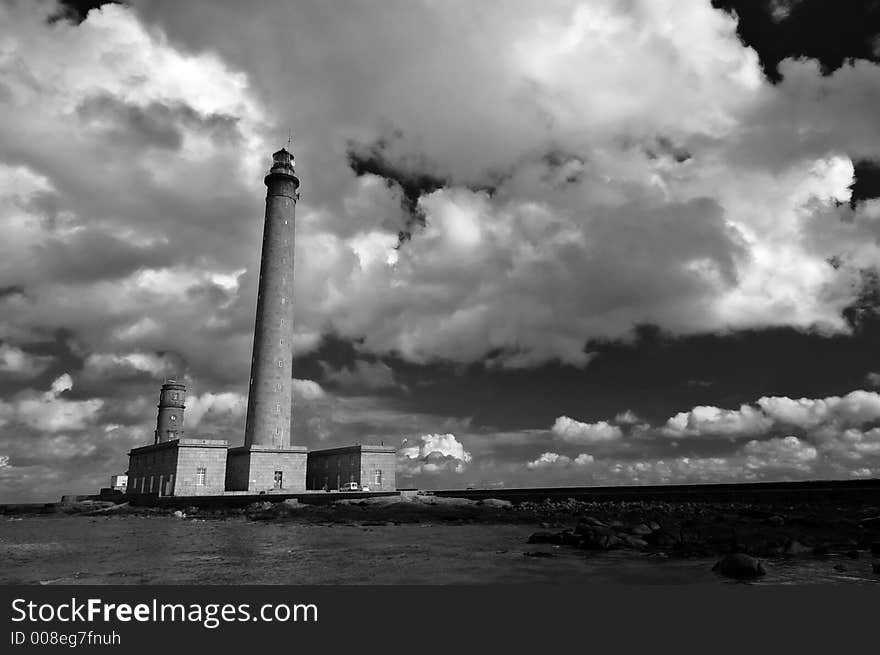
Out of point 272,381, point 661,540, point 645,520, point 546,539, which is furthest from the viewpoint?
point 272,381

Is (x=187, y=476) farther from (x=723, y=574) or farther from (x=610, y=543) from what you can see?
(x=723, y=574)

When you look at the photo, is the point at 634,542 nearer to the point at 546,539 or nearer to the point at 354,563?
the point at 546,539

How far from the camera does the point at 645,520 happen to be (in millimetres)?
35094

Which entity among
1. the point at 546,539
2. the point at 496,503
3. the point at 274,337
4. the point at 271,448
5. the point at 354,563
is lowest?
the point at 354,563

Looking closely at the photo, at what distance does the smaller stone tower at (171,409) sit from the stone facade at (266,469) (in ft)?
98.8

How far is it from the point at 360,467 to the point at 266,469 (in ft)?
36.3

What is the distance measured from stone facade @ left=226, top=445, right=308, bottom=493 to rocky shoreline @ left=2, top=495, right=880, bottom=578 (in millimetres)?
8712

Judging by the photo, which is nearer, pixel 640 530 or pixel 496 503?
pixel 640 530

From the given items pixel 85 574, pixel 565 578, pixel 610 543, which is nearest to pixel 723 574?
pixel 565 578

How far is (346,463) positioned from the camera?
243 feet

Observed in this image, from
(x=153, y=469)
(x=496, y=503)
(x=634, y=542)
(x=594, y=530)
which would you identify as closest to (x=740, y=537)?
(x=634, y=542)

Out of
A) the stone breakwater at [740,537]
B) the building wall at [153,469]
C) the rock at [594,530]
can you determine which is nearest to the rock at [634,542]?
the stone breakwater at [740,537]

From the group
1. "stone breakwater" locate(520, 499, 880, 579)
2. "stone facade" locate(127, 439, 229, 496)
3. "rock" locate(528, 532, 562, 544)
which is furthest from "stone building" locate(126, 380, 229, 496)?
"rock" locate(528, 532, 562, 544)

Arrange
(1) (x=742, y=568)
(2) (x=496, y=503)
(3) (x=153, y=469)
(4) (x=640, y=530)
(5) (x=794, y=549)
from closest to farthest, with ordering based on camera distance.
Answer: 1. (1) (x=742, y=568)
2. (5) (x=794, y=549)
3. (4) (x=640, y=530)
4. (2) (x=496, y=503)
5. (3) (x=153, y=469)
